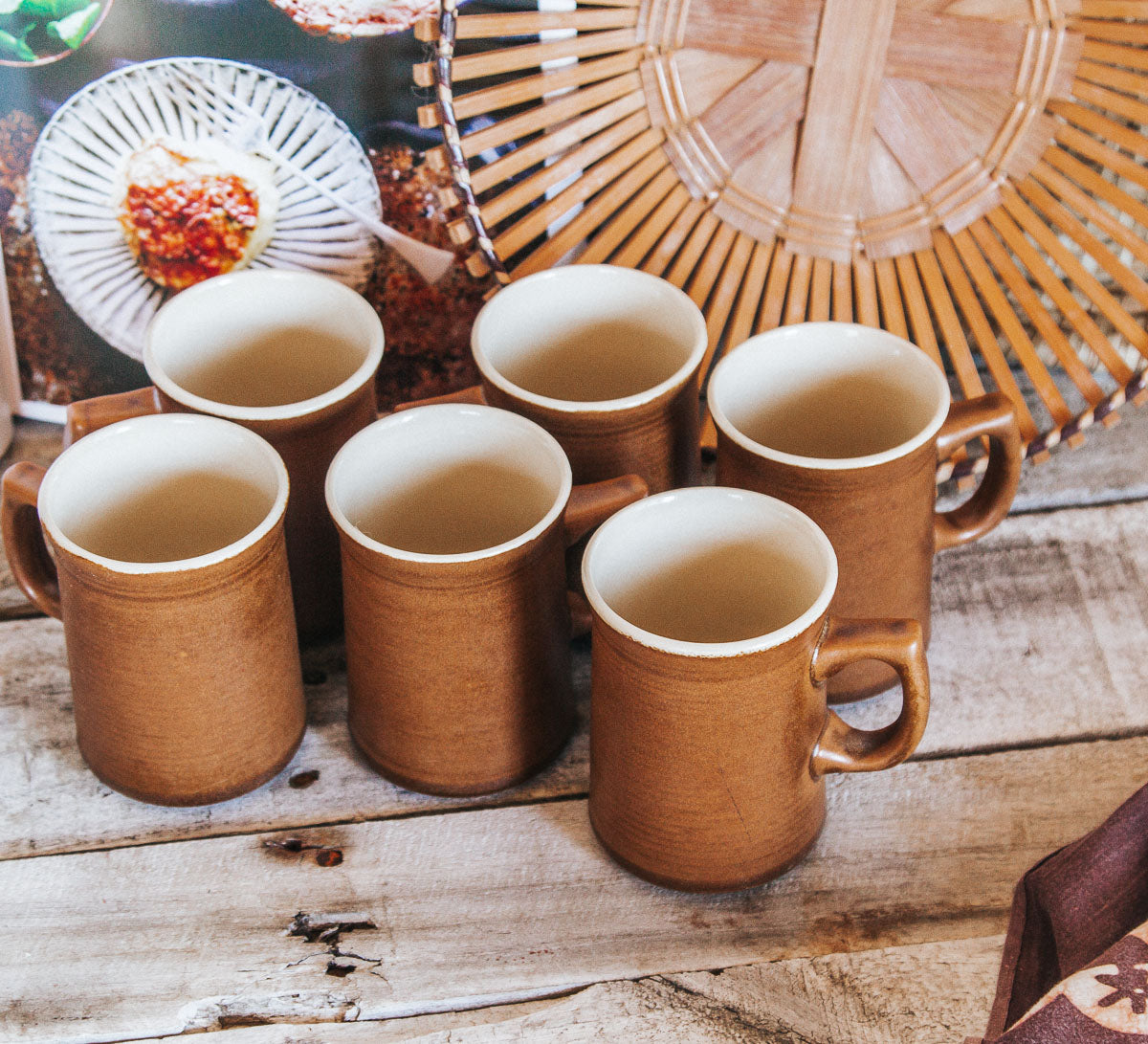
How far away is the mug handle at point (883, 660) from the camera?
53 centimetres

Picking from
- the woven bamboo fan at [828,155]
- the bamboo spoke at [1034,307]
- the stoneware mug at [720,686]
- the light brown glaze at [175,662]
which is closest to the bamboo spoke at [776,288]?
the woven bamboo fan at [828,155]

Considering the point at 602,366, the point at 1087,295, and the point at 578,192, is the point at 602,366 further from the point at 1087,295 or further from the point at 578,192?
the point at 1087,295

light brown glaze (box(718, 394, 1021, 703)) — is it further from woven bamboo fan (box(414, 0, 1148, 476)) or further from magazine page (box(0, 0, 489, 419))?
magazine page (box(0, 0, 489, 419))

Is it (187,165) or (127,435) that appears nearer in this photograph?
(127,435)

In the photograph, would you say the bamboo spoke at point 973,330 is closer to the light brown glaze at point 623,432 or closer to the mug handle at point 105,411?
the light brown glaze at point 623,432

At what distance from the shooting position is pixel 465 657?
0.57 meters

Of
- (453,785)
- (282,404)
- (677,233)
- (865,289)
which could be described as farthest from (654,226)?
(453,785)

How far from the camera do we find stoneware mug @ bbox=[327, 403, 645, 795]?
56 cm

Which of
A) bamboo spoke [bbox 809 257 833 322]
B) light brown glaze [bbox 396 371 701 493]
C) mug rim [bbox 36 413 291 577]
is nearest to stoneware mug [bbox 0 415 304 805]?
mug rim [bbox 36 413 291 577]

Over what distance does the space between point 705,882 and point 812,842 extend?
56 millimetres

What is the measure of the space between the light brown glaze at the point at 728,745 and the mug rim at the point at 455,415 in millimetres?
51

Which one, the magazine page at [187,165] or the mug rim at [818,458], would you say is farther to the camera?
the magazine page at [187,165]

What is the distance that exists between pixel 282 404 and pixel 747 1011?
0.39m

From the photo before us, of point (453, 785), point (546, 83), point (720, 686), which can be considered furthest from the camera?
point (546, 83)
